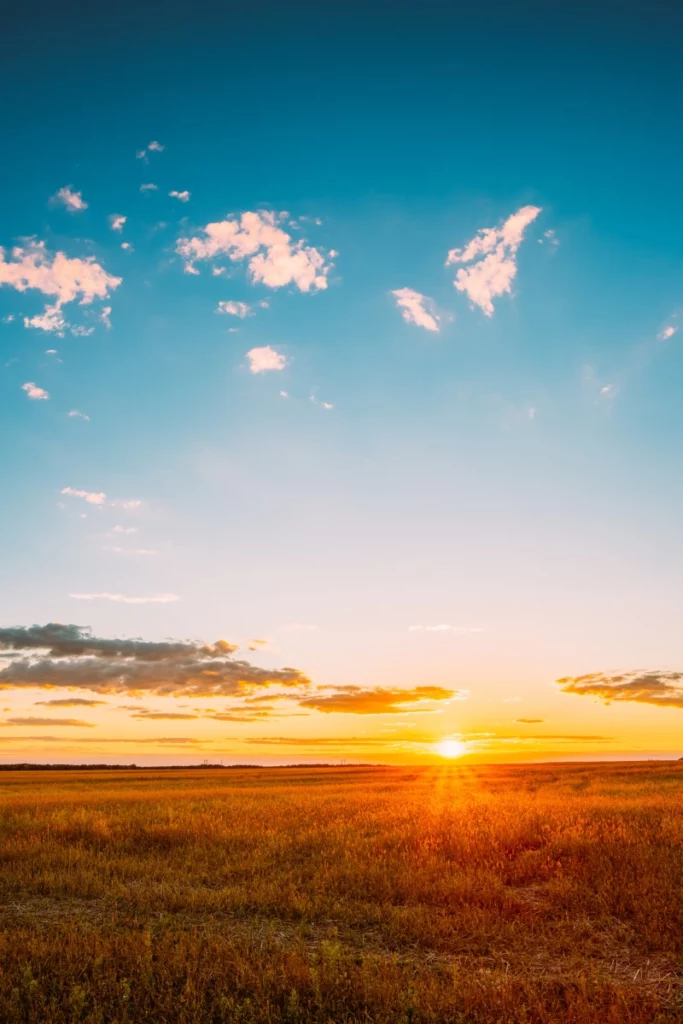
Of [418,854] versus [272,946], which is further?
[418,854]

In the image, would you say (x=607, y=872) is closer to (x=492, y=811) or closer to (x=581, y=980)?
(x=581, y=980)

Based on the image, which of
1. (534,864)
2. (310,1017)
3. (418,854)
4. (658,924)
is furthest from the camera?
(418,854)

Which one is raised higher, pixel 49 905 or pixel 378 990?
pixel 378 990

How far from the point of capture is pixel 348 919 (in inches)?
355

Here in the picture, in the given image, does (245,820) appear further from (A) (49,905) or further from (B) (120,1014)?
(B) (120,1014)

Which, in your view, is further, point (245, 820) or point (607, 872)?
point (245, 820)

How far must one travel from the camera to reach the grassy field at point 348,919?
20.4 ft

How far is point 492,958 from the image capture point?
747 centimetres

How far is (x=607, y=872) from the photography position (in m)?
10.4

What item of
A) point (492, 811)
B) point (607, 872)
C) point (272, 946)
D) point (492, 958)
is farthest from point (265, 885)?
point (492, 811)

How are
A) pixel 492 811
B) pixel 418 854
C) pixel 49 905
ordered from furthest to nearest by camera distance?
pixel 492 811, pixel 418 854, pixel 49 905

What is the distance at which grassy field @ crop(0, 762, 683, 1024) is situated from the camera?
20.4 feet

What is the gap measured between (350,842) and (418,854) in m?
1.77

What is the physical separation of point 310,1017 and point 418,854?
6579 mm
